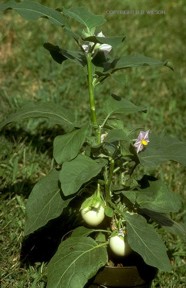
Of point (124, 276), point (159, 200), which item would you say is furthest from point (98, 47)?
point (124, 276)

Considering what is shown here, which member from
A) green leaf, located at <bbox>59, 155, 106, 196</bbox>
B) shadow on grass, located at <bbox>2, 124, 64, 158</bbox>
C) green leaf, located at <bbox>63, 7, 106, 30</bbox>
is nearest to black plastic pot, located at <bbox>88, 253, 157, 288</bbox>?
green leaf, located at <bbox>59, 155, 106, 196</bbox>

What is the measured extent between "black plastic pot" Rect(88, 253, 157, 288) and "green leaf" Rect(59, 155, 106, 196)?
1.20 feet

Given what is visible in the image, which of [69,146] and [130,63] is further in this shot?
[130,63]

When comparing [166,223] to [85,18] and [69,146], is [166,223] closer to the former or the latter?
[69,146]

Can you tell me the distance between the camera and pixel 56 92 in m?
4.07

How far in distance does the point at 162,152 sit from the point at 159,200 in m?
0.19

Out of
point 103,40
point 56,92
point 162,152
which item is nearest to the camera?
point 103,40

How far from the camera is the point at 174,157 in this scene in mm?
2479

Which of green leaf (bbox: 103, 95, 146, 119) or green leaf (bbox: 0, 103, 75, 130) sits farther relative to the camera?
green leaf (bbox: 103, 95, 146, 119)

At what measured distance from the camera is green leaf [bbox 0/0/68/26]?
2.41 metres

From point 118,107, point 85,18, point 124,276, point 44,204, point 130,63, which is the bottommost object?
point 124,276

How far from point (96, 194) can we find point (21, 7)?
74 centimetres

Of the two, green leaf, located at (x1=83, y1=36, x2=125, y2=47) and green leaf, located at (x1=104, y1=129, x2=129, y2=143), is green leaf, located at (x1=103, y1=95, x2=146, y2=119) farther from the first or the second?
green leaf, located at (x1=83, y1=36, x2=125, y2=47)

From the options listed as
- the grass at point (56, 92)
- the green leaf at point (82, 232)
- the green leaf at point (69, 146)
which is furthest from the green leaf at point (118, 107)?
the green leaf at point (82, 232)
